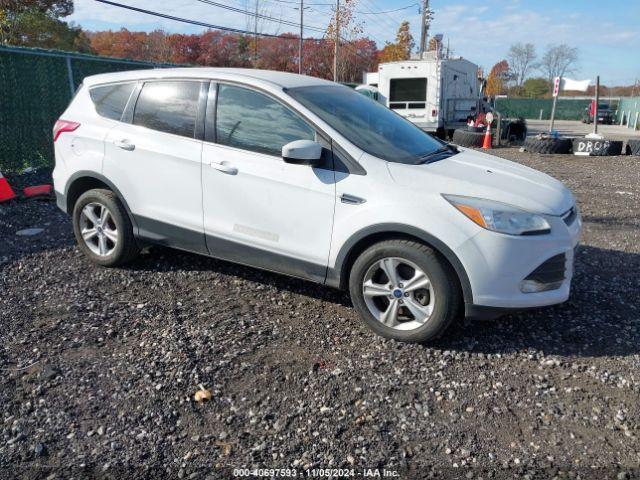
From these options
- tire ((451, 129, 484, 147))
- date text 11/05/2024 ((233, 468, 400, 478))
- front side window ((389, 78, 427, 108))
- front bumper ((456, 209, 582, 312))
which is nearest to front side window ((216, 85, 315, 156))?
front bumper ((456, 209, 582, 312))

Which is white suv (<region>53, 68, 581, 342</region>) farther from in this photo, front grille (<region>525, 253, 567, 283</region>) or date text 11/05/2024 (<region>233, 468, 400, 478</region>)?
date text 11/05/2024 (<region>233, 468, 400, 478</region>)

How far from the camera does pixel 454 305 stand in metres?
3.44

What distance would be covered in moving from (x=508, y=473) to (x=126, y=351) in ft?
8.03

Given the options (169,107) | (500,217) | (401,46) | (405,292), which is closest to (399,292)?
(405,292)

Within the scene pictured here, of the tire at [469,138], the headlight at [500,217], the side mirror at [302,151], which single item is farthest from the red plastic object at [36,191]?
the tire at [469,138]

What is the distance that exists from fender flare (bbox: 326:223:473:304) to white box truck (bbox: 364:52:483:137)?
15.4m

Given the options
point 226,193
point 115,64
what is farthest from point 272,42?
point 226,193

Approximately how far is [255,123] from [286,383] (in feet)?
6.44

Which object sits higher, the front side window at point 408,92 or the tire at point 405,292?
the front side window at point 408,92

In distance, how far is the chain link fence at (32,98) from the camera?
8.88 metres

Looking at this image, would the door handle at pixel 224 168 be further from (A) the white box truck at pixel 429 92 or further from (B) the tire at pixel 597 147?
(A) the white box truck at pixel 429 92

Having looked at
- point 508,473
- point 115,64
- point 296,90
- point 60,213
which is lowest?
point 508,473

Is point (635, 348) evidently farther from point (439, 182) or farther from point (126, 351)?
point (126, 351)

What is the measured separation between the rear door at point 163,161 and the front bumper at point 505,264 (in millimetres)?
2167
